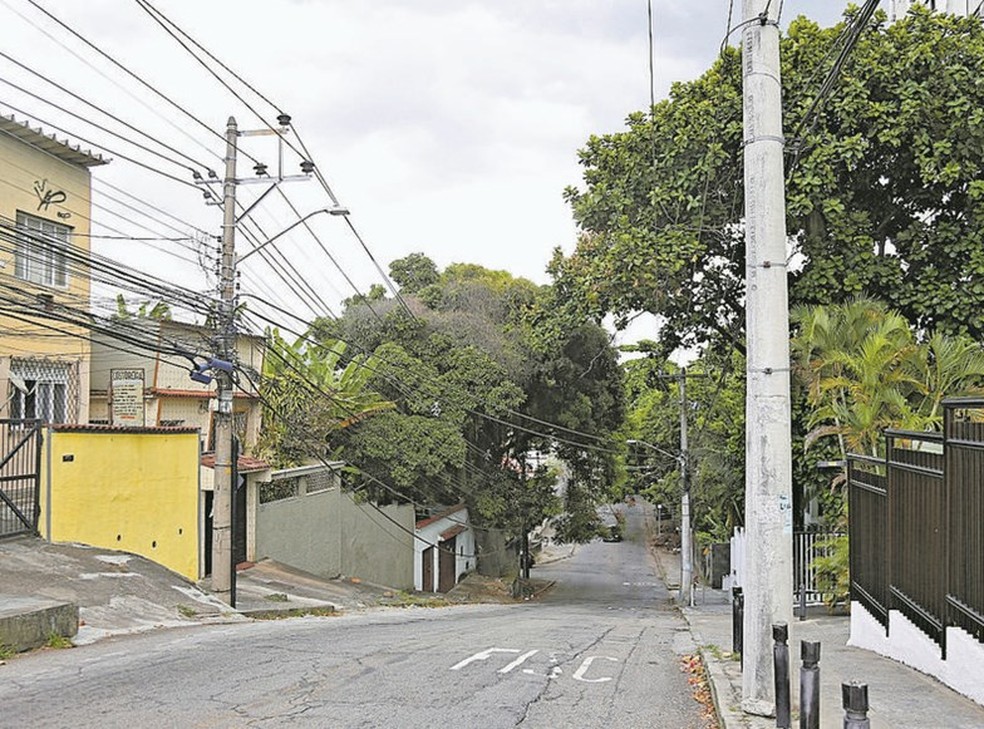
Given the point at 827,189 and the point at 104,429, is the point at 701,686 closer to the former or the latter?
the point at 104,429

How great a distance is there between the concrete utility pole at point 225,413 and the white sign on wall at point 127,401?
582 cm

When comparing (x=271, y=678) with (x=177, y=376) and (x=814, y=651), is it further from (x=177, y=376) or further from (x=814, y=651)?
(x=177, y=376)

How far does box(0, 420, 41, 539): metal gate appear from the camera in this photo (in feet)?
58.3

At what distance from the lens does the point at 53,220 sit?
78.5ft

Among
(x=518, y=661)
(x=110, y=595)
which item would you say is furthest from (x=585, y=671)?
(x=110, y=595)

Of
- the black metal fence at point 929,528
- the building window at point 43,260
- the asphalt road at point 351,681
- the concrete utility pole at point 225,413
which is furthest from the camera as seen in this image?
the building window at point 43,260

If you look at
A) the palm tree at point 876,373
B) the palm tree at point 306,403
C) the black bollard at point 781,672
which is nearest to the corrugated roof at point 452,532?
the palm tree at point 306,403

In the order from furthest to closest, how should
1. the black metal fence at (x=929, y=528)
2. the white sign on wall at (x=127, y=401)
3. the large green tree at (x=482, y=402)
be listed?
the large green tree at (x=482, y=402) < the white sign on wall at (x=127, y=401) < the black metal fence at (x=929, y=528)

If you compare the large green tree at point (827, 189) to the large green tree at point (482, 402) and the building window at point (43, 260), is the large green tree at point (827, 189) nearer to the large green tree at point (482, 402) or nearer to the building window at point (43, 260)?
the large green tree at point (482, 402)

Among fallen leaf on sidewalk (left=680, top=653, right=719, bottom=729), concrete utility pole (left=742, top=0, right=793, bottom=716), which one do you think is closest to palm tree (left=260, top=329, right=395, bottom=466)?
fallen leaf on sidewalk (left=680, top=653, right=719, bottom=729)

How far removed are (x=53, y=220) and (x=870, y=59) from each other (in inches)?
736

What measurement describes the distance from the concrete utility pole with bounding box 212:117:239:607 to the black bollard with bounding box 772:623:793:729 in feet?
44.9

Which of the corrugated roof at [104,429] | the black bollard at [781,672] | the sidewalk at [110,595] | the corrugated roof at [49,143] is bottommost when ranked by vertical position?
the sidewalk at [110,595]

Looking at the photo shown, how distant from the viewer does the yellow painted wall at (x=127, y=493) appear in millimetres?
18984
